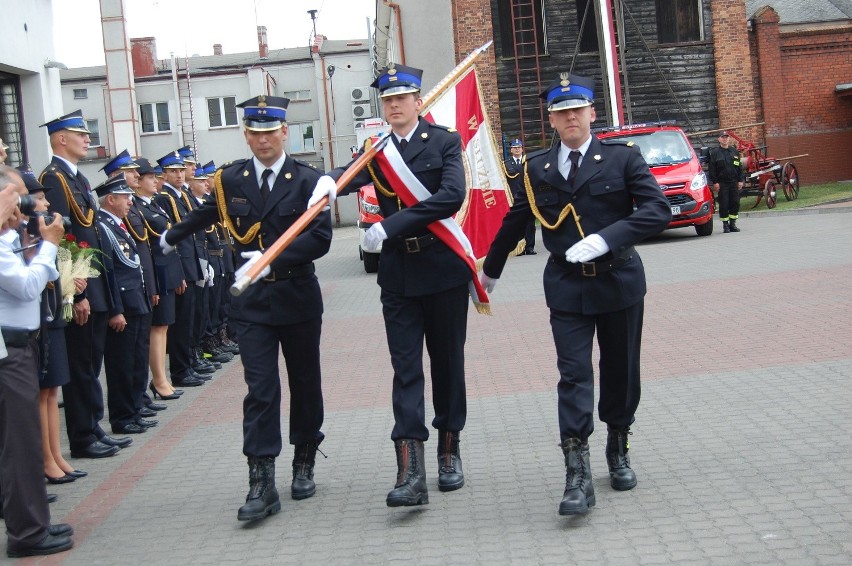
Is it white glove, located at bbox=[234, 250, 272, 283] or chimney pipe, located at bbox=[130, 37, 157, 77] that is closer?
white glove, located at bbox=[234, 250, 272, 283]

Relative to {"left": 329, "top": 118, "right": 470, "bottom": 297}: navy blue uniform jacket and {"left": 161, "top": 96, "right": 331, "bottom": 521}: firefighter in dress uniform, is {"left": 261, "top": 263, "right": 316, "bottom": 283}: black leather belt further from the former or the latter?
{"left": 329, "top": 118, "right": 470, "bottom": 297}: navy blue uniform jacket

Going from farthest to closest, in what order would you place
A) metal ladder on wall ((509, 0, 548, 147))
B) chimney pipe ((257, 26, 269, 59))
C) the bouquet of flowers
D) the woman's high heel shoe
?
chimney pipe ((257, 26, 269, 59)) < metal ladder on wall ((509, 0, 548, 147)) < the woman's high heel shoe < the bouquet of flowers

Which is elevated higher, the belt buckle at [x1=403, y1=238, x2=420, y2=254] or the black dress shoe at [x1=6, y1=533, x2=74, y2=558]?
the belt buckle at [x1=403, y1=238, x2=420, y2=254]

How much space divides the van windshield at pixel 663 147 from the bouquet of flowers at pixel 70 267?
54.7ft

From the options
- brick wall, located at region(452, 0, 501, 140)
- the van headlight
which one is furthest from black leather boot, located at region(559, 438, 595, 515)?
brick wall, located at region(452, 0, 501, 140)

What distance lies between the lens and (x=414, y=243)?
6273 mm

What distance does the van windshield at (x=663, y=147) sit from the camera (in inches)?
908

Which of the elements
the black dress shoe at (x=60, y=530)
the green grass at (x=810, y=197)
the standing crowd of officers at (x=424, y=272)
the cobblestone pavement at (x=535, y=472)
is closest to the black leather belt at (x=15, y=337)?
the standing crowd of officers at (x=424, y=272)

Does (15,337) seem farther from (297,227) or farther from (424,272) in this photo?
(424,272)

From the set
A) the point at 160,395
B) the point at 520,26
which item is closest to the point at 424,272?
the point at 160,395

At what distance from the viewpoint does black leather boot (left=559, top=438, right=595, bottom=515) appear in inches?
220

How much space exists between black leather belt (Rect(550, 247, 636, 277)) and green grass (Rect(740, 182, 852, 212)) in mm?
22555

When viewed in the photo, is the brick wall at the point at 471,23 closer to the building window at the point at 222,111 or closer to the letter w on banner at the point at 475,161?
the letter w on banner at the point at 475,161

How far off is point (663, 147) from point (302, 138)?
1421 inches
